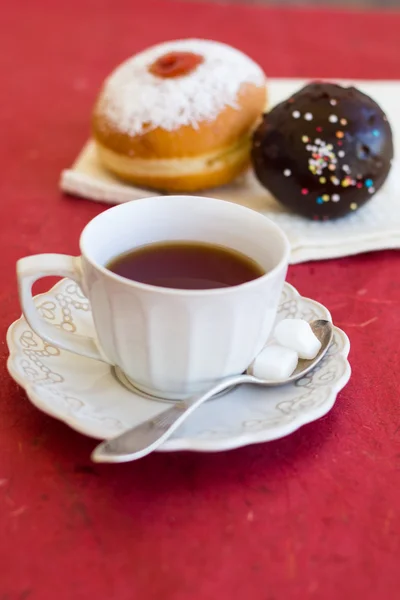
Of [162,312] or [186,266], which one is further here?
[186,266]

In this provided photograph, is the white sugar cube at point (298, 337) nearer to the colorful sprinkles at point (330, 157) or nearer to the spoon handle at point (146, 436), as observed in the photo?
the spoon handle at point (146, 436)

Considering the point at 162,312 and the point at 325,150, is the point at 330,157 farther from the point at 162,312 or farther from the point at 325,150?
the point at 162,312

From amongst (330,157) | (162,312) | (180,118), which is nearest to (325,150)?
(330,157)

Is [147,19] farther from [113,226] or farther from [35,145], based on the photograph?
[113,226]

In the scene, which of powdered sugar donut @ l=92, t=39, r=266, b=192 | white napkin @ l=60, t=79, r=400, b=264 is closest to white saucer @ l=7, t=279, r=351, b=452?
white napkin @ l=60, t=79, r=400, b=264

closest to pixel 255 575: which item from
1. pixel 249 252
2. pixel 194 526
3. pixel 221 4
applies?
pixel 194 526

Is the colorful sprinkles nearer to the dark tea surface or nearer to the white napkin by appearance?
the white napkin
